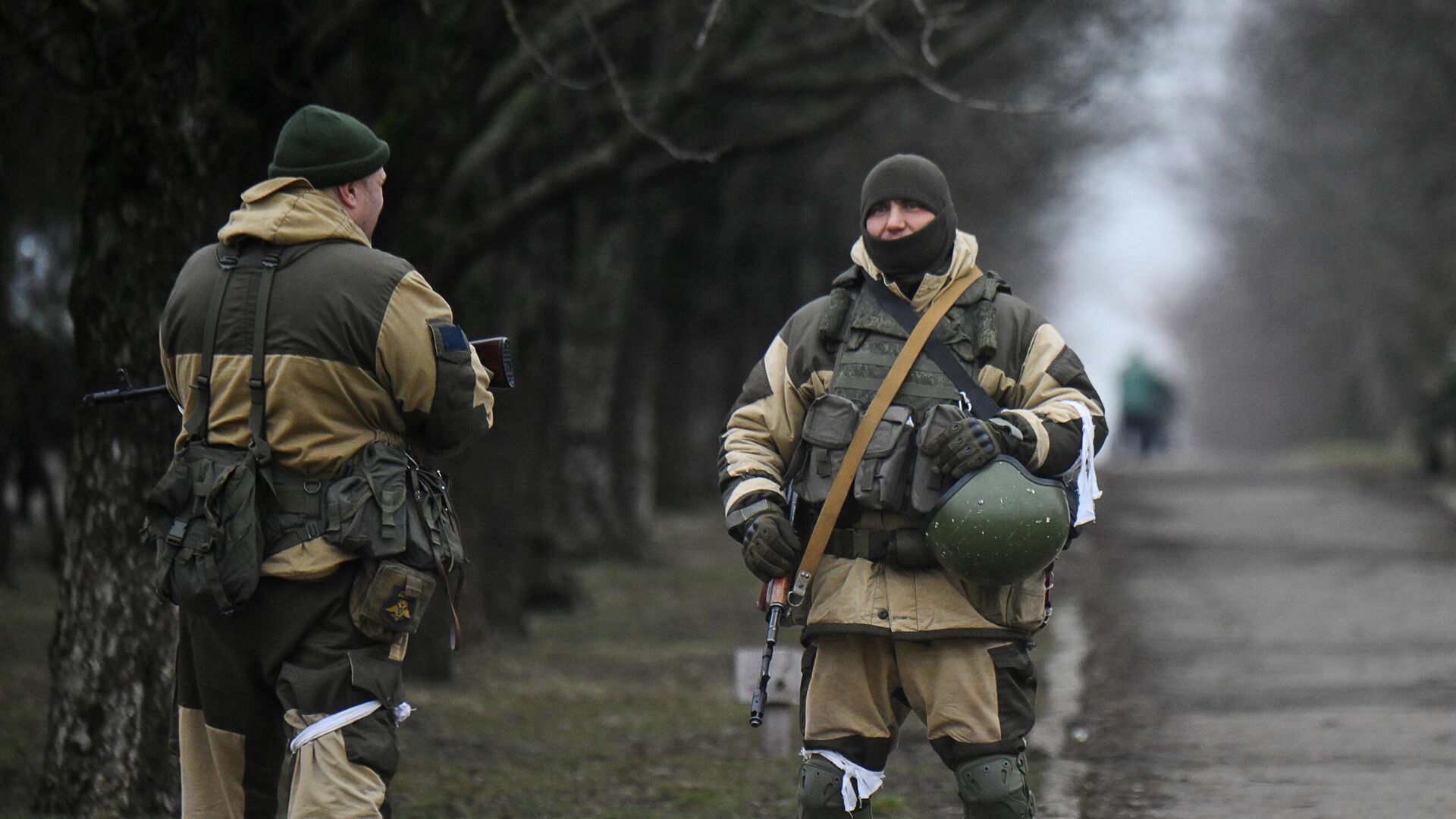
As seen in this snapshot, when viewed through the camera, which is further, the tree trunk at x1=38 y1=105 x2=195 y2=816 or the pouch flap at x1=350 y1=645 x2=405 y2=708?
the tree trunk at x1=38 y1=105 x2=195 y2=816

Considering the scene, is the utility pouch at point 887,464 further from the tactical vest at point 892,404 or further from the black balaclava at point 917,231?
the black balaclava at point 917,231

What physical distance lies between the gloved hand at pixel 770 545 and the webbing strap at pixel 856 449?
54 mm

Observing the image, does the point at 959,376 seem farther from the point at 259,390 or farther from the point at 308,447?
the point at 259,390

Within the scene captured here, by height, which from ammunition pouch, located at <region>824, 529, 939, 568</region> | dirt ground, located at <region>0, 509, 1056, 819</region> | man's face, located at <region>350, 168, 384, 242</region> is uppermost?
man's face, located at <region>350, 168, 384, 242</region>

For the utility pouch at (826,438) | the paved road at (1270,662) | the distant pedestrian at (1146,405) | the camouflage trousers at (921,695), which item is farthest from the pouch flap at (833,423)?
the distant pedestrian at (1146,405)

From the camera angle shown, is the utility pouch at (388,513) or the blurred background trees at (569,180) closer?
the utility pouch at (388,513)

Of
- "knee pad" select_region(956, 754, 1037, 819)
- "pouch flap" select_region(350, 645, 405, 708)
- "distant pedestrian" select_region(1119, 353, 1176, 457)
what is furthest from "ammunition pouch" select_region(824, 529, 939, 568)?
"distant pedestrian" select_region(1119, 353, 1176, 457)

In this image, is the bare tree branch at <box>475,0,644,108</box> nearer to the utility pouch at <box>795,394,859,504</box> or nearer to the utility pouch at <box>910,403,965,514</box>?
the utility pouch at <box>795,394,859,504</box>

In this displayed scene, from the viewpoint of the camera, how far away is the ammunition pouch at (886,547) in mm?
5055

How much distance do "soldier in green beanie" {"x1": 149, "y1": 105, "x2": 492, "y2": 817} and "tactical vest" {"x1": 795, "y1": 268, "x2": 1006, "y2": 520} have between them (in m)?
0.94

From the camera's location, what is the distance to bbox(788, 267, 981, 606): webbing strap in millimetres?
5066

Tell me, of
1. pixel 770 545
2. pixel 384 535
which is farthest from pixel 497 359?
pixel 770 545

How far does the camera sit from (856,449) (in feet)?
16.6

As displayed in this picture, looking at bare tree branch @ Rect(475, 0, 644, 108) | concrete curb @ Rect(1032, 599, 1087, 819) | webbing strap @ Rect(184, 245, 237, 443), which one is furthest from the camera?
bare tree branch @ Rect(475, 0, 644, 108)
